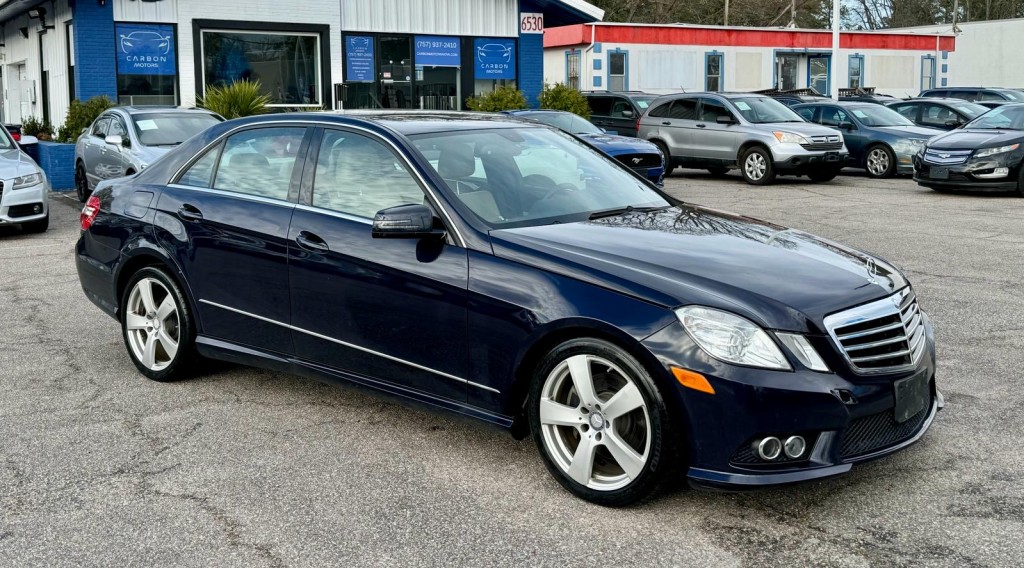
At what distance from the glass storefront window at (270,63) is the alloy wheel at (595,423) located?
19.1 metres

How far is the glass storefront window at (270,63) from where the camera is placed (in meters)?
22.0

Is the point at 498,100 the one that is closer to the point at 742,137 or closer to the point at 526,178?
the point at 742,137

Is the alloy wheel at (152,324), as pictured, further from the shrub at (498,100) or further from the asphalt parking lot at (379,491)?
the shrub at (498,100)

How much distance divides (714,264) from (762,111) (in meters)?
17.0

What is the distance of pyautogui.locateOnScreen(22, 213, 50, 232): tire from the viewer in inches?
515

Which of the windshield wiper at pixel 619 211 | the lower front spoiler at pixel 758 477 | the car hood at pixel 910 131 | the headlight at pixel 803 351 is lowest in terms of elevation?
the lower front spoiler at pixel 758 477

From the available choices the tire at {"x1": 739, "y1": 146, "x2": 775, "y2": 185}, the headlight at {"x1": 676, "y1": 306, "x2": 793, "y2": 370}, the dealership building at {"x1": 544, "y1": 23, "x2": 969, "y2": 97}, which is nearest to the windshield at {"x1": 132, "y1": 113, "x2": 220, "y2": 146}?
the tire at {"x1": 739, "y1": 146, "x2": 775, "y2": 185}

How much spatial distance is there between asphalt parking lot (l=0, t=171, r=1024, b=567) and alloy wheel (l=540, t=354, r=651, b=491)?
146 millimetres

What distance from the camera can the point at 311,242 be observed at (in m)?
5.14

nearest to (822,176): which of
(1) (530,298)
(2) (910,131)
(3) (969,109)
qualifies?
(2) (910,131)

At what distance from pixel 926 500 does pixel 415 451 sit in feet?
7.11

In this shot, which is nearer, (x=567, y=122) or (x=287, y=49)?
(x=567, y=122)

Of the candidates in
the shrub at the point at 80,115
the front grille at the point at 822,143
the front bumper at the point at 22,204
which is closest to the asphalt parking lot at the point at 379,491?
the front bumper at the point at 22,204

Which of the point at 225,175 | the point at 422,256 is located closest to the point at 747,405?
the point at 422,256
